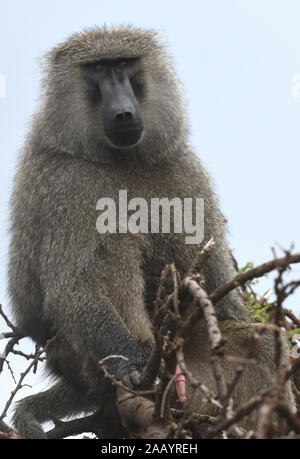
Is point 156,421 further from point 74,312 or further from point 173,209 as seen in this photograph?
point 173,209

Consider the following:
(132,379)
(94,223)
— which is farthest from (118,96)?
(132,379)

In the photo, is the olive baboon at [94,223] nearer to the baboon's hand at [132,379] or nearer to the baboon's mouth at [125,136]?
the baboon's mouth at [125,136]

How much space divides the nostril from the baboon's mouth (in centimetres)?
7

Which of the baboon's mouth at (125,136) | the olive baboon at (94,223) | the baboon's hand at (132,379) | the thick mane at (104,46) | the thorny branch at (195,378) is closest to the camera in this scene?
the thorny branch at (195,378)

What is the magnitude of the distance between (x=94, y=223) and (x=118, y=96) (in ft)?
2.61

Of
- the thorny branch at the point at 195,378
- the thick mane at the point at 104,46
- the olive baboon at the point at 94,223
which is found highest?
the thick mane at the point at 104,46

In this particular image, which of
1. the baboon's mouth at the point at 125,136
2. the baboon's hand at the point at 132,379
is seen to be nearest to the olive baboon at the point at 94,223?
the baboon's mouth at the point at 125,136

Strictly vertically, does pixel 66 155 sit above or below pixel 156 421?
above

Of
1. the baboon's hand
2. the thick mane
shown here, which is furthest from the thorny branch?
the thick mane

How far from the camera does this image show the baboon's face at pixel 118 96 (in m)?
4.59

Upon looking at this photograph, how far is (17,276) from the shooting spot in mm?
5156

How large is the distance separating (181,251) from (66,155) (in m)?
0.99

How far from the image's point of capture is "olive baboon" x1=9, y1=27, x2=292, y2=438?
14.9ft
